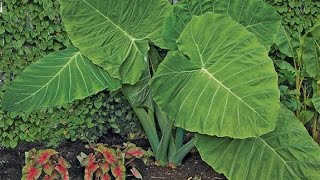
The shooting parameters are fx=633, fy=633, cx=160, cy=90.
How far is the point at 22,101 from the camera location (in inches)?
142

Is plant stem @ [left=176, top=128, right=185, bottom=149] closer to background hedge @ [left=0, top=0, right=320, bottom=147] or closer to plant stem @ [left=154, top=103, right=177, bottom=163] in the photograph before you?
plant stem @ [left=154, top=103, right=177, bottom=163]

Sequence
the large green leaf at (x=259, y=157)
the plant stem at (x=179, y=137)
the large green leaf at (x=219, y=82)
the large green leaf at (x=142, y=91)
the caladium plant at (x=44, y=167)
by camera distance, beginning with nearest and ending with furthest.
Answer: the large green leaf at (x=219, y=82)
the large green leaf at (x=259, y=157)
the caladium plant at (x=44, y=167)
the large green leaf at (x=142, y=91)
the plant stem at (x=179, y=137)

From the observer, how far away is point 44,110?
Result: 422 cm

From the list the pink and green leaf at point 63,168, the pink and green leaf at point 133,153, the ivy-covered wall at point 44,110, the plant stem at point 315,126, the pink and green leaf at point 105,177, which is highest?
the ivy-covered wall at point 44,110

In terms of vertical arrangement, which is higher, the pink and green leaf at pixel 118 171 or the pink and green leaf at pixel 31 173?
the pink and green leaf at pixel 31 173

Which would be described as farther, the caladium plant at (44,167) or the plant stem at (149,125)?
the plant stem at (149,125)

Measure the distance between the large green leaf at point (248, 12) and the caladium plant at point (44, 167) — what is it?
1128 mm

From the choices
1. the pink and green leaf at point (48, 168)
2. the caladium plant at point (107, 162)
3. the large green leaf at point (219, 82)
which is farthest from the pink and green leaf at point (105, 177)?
the large green leaf at point (219, 82)

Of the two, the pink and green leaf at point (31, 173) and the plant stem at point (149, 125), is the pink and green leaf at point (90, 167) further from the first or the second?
the plant stem at point (149, 125)

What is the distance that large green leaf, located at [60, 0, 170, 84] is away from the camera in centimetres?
376

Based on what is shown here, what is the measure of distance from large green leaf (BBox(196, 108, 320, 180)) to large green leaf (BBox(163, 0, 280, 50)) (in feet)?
2.16

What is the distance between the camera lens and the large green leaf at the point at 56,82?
3613 mm

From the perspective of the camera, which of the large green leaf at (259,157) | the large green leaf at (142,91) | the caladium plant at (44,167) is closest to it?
the large green leaf at (259,157)

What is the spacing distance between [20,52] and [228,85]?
1.40 m
